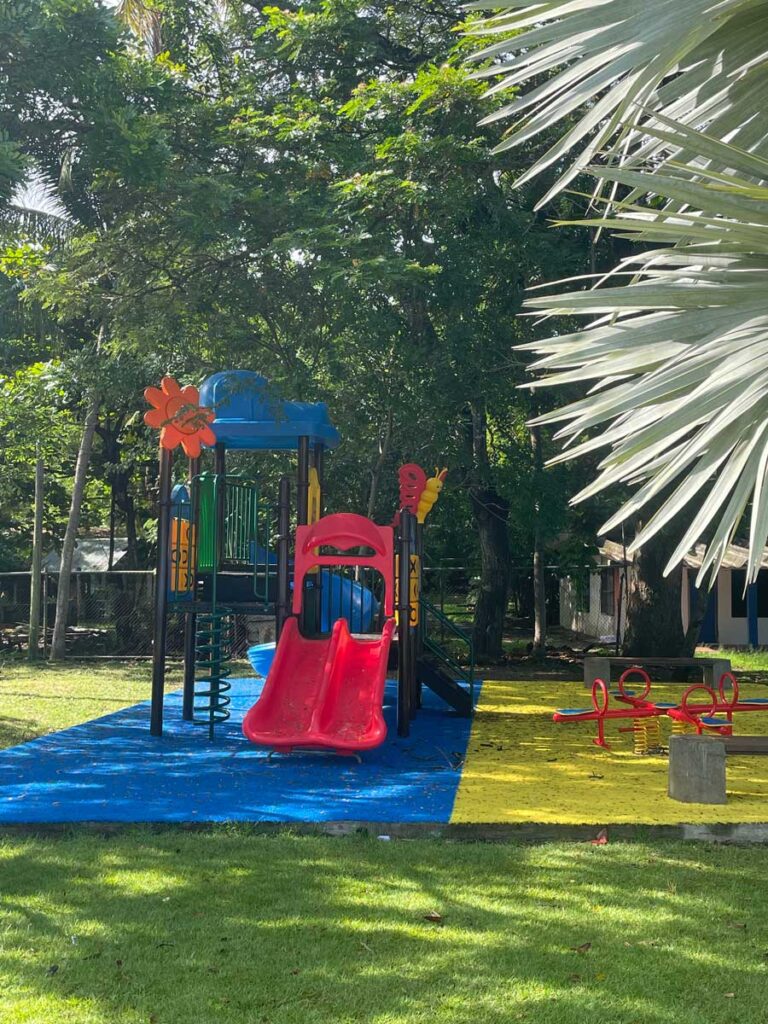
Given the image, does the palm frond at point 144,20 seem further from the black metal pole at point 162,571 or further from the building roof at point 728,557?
the building roof at point 728,557

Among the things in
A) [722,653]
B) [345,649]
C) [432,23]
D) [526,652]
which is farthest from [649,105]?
[722,653]

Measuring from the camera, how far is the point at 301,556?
1088 centimetres

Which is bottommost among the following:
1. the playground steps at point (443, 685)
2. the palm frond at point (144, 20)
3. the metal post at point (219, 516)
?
the playground steps at point (443, 685)

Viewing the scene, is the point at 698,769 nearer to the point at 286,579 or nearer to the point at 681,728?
the point at 681,728

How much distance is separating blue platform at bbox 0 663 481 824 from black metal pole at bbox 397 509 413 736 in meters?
0.23

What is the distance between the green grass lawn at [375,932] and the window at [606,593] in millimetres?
23354

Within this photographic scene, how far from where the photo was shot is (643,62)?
3.48 metres

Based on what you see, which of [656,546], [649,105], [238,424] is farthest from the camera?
[656,546]

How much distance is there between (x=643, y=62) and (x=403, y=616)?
783 cm

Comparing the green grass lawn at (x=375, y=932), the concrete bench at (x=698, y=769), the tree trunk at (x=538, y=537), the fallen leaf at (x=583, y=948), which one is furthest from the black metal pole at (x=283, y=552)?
the tree trunk at (x=538, y=537)

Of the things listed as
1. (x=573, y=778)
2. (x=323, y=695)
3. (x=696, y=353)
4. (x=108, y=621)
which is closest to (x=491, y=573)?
(x=108, y=621)

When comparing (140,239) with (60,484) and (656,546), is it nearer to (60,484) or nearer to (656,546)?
(656,546)

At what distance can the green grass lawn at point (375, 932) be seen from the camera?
12.7 ft

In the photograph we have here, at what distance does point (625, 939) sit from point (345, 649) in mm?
5966
